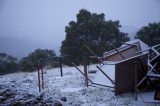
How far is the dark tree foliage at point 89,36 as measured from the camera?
76.8 feet

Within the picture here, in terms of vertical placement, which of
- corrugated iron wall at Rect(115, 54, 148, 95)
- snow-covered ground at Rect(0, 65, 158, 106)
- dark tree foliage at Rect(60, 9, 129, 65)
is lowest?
snow-covered ground at Rect(0, 65, 158, 106)

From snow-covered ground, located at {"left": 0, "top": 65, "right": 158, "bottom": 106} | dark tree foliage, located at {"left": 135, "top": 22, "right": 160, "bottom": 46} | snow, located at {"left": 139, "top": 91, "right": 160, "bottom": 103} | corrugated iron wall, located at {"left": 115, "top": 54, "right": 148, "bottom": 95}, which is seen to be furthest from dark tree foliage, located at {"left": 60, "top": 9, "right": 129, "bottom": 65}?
snow, located at {"left": 139, "top": 91, "right": 160, "bottom": 103}

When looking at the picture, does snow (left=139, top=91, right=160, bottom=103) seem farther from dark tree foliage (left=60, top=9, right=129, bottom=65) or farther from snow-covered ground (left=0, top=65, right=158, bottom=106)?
dark tree foliage (left=60, top=9, right=129, bottom=65)

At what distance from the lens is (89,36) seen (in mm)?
24188

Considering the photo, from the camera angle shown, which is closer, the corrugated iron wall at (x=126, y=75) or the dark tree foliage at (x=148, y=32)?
the corrugated iron wall at (x=126, y=75)

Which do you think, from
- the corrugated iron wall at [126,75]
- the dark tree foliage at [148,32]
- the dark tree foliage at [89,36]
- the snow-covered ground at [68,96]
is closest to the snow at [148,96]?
the snow-covered ground at [68,96]

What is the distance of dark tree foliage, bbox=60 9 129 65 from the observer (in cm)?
2342

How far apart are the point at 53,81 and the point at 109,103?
490 cm

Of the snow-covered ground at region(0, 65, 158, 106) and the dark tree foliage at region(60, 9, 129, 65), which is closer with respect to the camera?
the snow-covered ground at region(0, 65, 158, 106)

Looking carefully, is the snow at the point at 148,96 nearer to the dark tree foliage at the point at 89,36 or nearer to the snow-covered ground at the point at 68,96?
the snow-covered ground at the point at 68,96

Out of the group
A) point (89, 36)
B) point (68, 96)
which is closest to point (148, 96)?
point (68, 96)

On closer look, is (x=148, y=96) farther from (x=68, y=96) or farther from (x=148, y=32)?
(x=148, y=32)

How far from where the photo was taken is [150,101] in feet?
26.5

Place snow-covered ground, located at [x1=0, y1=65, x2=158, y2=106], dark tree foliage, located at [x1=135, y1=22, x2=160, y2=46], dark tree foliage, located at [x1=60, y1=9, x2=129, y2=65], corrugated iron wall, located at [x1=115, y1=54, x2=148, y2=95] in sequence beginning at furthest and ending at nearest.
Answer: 1. dark tree foliage, located at [x1=135, y1=22, x2=160, y2=46]
2. dark tree foliage, located at [x1=60, y1=9, x2=129, y2=65]
3. corrugated iron wall, located at [x1=115, y1=54, x2=148, y2=95]
4. snow-covered ground, located at [x1=0, y1=65, x2=158, y2=106]
